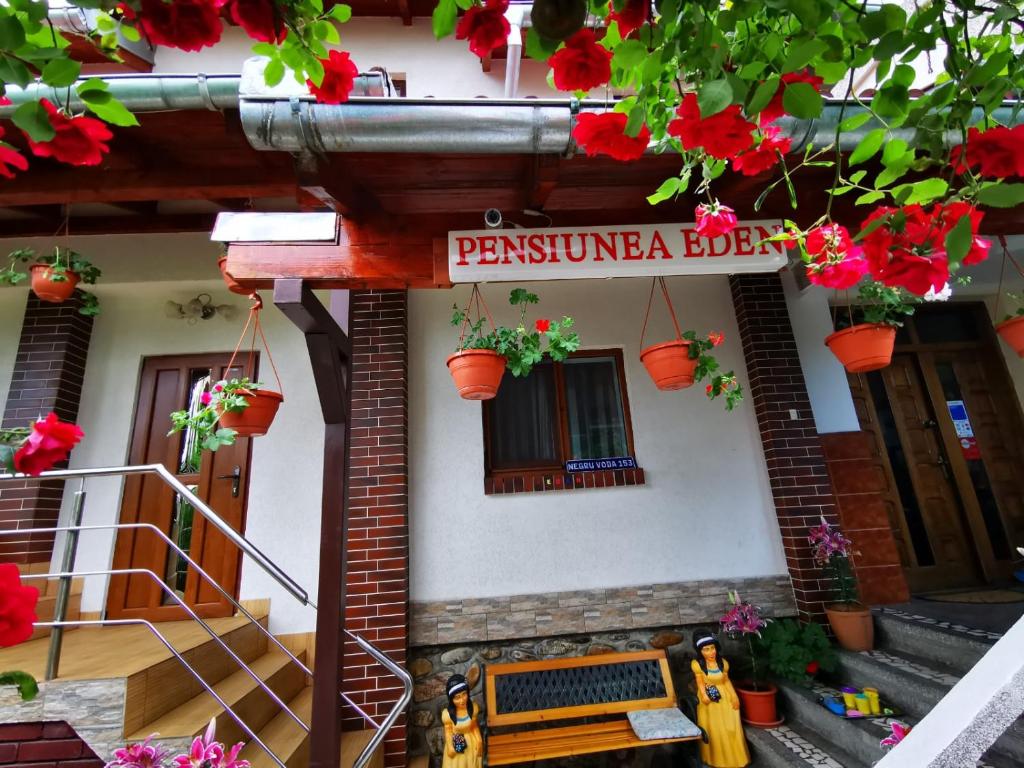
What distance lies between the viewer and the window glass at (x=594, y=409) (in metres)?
3.55

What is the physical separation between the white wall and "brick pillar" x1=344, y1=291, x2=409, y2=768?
0.18 metres

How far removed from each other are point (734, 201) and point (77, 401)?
4540 mm

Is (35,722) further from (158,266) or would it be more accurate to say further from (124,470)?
(158,266)

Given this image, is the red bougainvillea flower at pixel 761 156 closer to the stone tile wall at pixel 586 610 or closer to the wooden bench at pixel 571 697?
the stone tile wall at pixel 586 610

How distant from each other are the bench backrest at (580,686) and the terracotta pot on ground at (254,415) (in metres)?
2.03

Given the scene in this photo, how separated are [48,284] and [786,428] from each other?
16.2ft

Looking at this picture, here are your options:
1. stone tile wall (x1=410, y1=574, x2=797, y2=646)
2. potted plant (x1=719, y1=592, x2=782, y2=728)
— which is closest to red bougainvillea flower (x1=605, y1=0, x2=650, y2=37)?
Result: stone tile wall (x1=410, y1=574, x2=797, y2=646)

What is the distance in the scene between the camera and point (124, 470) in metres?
2.34

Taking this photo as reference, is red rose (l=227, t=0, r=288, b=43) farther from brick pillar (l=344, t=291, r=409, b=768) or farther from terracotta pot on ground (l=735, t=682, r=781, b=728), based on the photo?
terracotta pot on ground (l=735, t=682, r=781, b=728)

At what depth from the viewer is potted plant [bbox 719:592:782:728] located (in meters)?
2.82

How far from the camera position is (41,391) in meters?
3.41

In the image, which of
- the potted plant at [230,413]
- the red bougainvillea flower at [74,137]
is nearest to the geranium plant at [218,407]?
the potted plant at [230,413]

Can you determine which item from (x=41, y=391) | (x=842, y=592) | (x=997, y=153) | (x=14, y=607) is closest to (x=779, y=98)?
(x=997, y=153)

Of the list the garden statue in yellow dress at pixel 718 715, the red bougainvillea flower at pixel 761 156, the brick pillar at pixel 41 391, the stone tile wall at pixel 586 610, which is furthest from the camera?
the brick pillar at pixel 41 391
